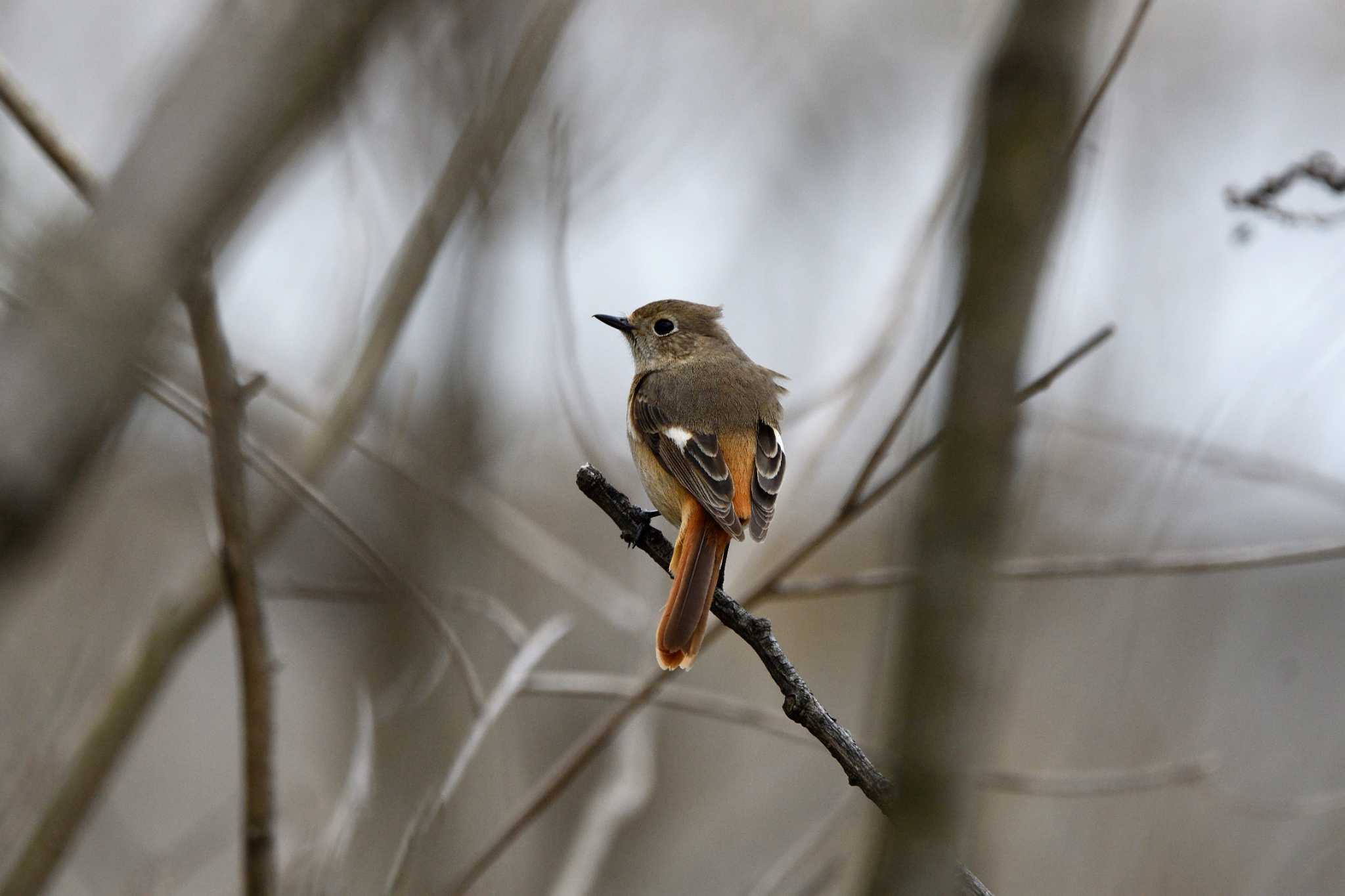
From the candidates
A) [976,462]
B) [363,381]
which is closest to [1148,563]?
[363,381]

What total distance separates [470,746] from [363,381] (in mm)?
768

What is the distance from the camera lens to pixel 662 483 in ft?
10.9

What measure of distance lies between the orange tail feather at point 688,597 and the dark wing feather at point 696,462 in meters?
0.10

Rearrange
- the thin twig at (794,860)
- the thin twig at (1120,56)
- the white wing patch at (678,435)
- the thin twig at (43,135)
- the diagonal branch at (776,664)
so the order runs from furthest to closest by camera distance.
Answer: the white wing patch at (678,435) < the thin twig at (794,860) < the thin twig at (1120,56) < the thin twig at (43,135) < the diagonal branch at (776,664)

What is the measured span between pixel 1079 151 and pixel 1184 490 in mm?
1548

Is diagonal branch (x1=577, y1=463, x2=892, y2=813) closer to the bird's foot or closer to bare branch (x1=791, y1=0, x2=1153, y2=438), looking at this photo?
the bird's foot

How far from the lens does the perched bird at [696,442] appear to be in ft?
8.52

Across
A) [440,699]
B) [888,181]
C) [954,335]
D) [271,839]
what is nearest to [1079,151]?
[954,335]

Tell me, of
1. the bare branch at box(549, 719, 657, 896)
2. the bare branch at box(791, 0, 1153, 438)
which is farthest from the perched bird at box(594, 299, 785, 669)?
the bare branch at box(549, 719, 657, 896)

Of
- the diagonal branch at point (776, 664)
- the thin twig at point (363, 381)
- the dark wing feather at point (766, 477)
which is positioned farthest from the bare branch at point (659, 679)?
the thin twig at point (363, 381)

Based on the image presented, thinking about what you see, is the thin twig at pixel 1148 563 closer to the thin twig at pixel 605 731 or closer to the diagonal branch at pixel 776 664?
the thin twig at pixel 605 731

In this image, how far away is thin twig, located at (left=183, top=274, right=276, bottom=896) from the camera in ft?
5.59

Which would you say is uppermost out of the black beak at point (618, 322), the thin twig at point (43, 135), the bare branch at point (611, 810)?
the black beak at point (618, 322)

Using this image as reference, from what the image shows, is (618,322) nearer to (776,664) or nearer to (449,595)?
(449,595)
